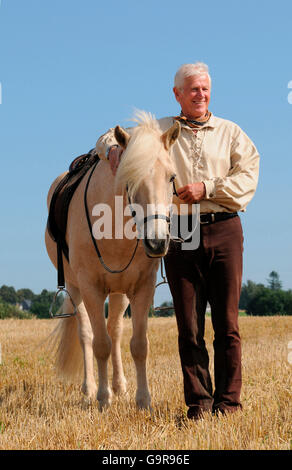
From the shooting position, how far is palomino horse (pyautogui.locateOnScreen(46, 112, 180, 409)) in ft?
12.6

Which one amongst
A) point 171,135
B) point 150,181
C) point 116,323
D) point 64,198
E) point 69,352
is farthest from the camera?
point 69,352

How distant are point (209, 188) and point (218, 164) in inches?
→ 11.8

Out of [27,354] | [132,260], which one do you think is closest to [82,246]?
[132,260]

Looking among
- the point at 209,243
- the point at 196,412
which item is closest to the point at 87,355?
the point at 196,412

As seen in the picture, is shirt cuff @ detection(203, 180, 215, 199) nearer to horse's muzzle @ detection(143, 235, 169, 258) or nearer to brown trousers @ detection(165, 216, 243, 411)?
brown trousers @ detection(165, 216, 243, 411)

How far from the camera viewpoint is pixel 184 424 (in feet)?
13.8

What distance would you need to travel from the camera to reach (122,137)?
4.20 m

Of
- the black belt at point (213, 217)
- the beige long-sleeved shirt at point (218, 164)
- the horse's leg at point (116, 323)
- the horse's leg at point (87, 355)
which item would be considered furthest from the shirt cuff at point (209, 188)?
the horse's leg at point (87, 355)

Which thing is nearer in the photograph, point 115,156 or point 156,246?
point 156,246

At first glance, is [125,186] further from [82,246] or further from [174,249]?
[82,246]

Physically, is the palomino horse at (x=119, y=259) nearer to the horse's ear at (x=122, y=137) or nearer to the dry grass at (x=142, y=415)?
the horse's ear at (x=122, y=137)

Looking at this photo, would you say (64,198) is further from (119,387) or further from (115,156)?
(119,387)

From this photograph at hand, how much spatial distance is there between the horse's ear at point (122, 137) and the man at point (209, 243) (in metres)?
0.16

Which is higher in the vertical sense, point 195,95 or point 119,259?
point 195,95
